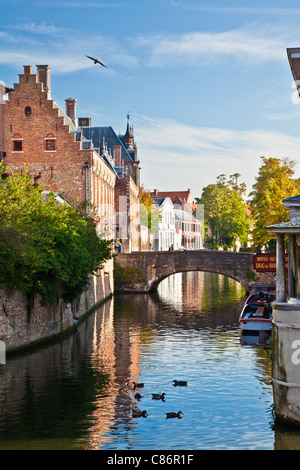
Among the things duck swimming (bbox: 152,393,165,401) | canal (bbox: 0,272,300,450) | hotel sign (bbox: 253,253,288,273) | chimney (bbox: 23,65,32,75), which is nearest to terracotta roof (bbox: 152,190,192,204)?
chimney (bbox: 23,65,32,75)

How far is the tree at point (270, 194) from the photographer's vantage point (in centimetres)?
5219

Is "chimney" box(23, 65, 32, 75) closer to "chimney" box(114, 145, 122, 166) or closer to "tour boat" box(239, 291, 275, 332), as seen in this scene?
"tour boat" box(239, 291, 275, 332)

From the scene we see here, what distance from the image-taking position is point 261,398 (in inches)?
799

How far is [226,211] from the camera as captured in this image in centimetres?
10119

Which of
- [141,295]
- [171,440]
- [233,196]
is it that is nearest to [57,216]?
[171,440]

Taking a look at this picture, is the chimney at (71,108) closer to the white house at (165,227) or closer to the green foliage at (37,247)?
the green foliage at (37,247)

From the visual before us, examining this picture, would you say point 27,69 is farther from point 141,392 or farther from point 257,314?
point 141,392

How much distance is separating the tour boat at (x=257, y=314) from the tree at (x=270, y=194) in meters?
11.4

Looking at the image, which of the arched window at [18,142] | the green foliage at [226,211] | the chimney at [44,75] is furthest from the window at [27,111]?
the green foliage at [226,211]

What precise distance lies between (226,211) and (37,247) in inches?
3004

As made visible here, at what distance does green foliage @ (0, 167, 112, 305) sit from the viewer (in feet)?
82.0

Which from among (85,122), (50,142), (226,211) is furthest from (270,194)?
(226,211)

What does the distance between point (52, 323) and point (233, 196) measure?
73.9 m
